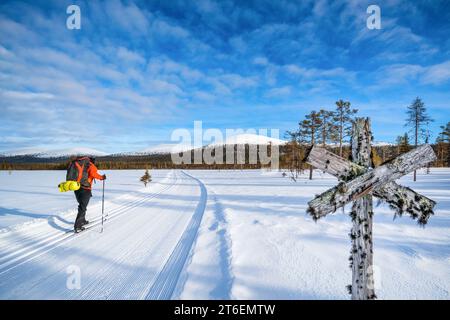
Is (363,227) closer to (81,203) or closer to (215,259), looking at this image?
(215,259)

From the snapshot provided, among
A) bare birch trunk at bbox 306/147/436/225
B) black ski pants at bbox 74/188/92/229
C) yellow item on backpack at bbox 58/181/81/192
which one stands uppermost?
bare birch trunk at bbox 306/147/436/225

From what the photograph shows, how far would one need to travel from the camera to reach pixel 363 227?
2.51 m

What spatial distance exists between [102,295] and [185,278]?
1.28m

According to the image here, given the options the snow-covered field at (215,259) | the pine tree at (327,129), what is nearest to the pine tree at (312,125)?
the pine tree at (327,129)

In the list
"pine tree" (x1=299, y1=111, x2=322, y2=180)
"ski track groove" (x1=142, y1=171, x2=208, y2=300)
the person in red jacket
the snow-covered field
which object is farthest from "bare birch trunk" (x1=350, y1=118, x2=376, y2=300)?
"pine tree" (x1=299, y1=111, x2=322, y2=180)

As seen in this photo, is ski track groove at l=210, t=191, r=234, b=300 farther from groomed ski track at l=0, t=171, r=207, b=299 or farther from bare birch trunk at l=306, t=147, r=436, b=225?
bare birch trunk at l=306, t=147, r=436, b=225

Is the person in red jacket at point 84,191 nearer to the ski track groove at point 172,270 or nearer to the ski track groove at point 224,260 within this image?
the ski track groove at point 172,270

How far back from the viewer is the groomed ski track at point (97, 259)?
10.8 feet

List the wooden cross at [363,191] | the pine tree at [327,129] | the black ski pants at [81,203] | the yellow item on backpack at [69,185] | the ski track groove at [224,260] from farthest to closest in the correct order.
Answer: the pine tree at [327,129]
the black ski pants at [81,203]
the yellow item on backpack at [69,185]
the ski track groove at [224,260]
the wooden cross at [363,191]

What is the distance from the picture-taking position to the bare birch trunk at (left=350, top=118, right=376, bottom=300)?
2.48 m

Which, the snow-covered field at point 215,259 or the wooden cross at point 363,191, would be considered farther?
the snow-covered field at point 215,259

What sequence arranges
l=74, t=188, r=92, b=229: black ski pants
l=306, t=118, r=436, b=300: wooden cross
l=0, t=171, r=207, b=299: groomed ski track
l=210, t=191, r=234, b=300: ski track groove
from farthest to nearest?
1. l=74, t=188, r=92, b=229: black ski pants
2. l=0, t=171, r=207, b=299: groomed ski track
3. l=210, t=191, r=234, b=300: ski track groove
4. l=306, t=118, r=436, b=300: wooden cross

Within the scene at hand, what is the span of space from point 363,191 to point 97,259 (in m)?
5.07

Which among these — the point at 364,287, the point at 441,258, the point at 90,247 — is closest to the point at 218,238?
the point at 90,247
